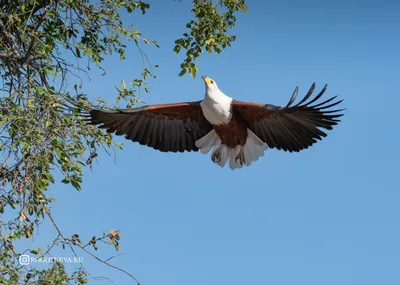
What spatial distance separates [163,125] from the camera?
675 cm

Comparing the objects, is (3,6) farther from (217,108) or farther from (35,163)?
(217,108)

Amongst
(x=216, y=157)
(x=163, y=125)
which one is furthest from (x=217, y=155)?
(x=163, y=125)

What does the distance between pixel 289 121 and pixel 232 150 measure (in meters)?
0.72

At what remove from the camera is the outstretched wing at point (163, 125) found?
21.4 ft

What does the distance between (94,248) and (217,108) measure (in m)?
1.61

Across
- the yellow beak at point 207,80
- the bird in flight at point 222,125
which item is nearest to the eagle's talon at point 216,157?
the bird in flight at point 222,125

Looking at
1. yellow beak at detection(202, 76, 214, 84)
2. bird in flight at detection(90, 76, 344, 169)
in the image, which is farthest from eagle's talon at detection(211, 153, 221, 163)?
yellow beak at detection(202, 76, 214, 84)

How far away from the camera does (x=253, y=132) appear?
21.6 ft

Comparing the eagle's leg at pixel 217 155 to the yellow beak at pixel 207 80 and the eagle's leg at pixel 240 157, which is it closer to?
the eagle's leg at pixel 240 157

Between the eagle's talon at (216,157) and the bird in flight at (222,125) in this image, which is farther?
the eagle's talon at (216,157)

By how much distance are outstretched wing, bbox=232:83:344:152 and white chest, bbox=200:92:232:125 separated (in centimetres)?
7

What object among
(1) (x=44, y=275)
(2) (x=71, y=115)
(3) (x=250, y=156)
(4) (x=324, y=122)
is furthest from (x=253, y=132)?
(1) (x=44, y=275)

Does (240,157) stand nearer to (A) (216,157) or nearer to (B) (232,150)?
(B) (232,150)

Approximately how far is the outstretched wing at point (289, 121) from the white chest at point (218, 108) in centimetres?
7
